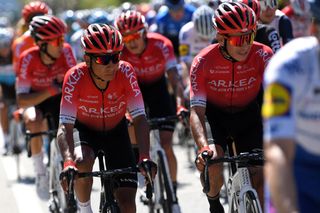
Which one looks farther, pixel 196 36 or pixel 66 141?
pixel 196 36

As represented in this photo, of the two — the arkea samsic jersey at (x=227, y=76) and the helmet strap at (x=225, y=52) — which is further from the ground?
the helmet strap at (x=225, y=52)

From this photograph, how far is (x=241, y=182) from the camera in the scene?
624 cm

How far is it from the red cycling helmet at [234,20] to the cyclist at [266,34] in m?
1.35

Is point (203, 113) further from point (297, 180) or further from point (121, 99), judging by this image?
point (297, 180)

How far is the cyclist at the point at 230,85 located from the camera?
6645 millimetres

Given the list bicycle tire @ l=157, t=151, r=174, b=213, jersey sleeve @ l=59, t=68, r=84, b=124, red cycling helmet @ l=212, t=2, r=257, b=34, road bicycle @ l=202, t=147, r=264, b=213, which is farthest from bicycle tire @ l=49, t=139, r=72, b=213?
red cycling helmet @ l=212, t=2, r=257, b=34

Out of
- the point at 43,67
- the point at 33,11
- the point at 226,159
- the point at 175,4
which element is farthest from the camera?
the point at 175,4

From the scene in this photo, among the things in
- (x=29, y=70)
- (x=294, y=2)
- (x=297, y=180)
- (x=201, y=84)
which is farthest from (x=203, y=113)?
(x=294, y=2)

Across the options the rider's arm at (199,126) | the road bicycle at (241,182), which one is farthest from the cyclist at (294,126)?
the rider's arm at (199,126)

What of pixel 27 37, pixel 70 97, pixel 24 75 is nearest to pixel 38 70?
pixel 24 75

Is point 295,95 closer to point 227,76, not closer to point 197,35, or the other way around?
point 227,76

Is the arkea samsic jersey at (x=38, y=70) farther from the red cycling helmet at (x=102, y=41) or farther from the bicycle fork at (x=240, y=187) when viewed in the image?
the bicycle fork at (x=240, y=187)

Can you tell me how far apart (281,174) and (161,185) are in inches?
182

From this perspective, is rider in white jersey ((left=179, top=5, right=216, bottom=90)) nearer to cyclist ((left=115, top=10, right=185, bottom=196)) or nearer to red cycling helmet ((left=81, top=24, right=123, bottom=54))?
cyclist ((left=115, top=10, right=185, bottom=196))
